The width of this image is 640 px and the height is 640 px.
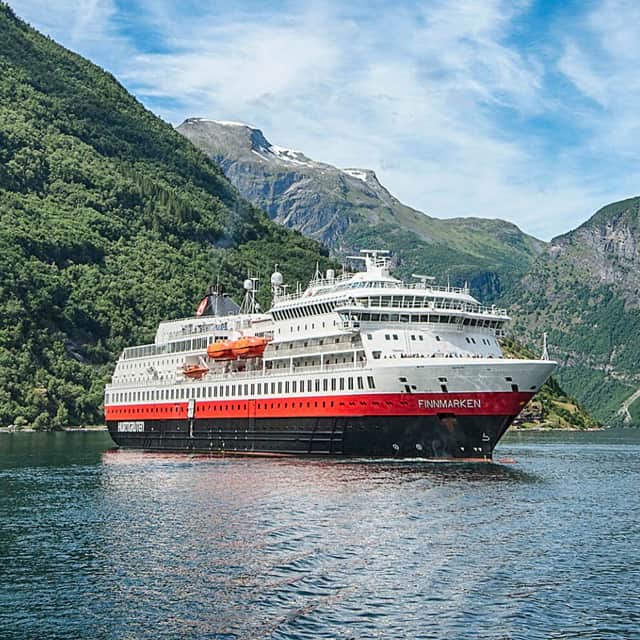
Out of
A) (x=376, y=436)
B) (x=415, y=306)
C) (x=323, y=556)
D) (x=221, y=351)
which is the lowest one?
(x=323, y=556)

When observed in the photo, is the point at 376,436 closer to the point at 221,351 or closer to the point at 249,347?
the point at 249,347

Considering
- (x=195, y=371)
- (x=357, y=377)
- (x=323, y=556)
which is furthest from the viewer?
(x=195, y=371)

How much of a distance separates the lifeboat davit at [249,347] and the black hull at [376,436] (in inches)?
229

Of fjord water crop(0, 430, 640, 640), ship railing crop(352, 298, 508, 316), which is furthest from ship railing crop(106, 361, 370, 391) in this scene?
fjord water crop(0, 430, 640, 640)

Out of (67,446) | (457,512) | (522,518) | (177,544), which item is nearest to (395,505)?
(457,512)

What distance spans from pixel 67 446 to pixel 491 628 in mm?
87827

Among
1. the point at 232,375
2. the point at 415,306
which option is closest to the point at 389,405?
the point at 415,306

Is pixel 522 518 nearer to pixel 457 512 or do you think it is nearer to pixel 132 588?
pixel 457 512

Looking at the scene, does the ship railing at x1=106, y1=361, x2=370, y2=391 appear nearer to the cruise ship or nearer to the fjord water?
the cruise ship

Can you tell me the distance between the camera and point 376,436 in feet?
233

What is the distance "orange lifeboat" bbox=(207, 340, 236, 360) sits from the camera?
291ft

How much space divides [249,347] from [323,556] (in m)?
47.5

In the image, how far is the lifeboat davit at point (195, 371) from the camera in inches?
3691

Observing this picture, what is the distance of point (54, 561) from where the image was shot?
38812 millimetres
